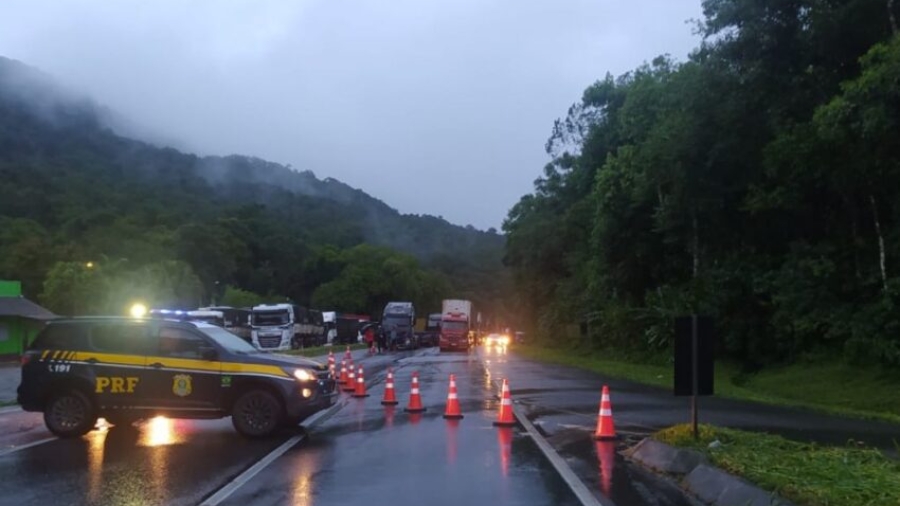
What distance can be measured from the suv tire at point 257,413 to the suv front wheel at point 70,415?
2.34m

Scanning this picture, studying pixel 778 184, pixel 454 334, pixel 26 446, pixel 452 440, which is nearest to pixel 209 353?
pixel 26 446

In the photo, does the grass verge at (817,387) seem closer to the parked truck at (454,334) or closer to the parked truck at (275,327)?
the parked truck at (275,327)

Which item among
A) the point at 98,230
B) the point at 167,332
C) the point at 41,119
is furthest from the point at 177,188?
the point at 167,332

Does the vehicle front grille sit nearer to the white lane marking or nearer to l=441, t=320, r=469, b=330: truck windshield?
l=441, t=320, r=469, b=330: truck windshield

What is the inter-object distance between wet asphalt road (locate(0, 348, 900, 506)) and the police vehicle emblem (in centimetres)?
70

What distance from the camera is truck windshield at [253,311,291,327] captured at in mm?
58219

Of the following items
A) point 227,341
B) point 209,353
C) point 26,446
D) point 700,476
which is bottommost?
point 26,446

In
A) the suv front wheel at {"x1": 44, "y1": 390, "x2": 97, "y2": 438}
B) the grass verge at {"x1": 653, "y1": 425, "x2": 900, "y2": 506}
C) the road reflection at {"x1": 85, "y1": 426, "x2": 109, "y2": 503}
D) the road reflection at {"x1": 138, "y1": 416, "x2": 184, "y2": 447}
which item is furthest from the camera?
the suv front wheel at {"x1": 44, "y1": 390, "x2": 97, "y2": 438}

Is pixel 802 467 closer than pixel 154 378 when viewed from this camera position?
Yes

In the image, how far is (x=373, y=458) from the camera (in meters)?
12.4

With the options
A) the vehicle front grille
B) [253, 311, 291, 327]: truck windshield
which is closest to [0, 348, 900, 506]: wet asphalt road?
the vehicle front grille

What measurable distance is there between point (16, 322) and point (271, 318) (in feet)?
53.8

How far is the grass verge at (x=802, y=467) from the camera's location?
27.2 feet

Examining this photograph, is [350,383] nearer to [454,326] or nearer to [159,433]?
[159,433]
